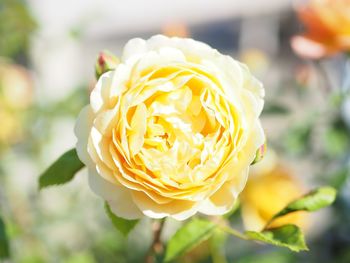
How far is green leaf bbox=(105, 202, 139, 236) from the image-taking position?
31.2 inches

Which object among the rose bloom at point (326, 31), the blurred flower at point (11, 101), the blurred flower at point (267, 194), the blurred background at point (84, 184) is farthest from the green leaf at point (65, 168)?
the blurred flower at point (11, 101)

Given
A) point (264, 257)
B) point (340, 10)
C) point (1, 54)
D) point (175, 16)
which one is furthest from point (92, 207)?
point (175, 16)

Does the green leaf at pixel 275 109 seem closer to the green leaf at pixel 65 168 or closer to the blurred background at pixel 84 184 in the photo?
the blurred background at pixel 84 184

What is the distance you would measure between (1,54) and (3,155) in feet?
0.97

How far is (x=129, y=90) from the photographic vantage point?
2.36 feet

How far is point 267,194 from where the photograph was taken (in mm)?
1384

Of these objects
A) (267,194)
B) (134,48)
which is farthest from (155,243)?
(267,194)

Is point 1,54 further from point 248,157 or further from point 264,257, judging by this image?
point 248,157

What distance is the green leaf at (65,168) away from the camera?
0.81 metres

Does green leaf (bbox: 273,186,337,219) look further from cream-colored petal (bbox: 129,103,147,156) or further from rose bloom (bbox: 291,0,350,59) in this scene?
rose bloom (bbox: 291,0,350,59)

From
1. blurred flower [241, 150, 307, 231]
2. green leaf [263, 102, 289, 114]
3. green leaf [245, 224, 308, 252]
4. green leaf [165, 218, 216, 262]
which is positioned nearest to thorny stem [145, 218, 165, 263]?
green leaf [165, 218, 216, 262]

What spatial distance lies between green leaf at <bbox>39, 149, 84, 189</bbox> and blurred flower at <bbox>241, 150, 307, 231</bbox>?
1.93 ft

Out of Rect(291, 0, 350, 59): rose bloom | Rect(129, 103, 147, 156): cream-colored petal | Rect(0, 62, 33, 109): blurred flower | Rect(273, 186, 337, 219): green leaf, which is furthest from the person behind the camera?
Rect(0, 62, 33, 109): blurred flower

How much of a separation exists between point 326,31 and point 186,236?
0.69 metres
